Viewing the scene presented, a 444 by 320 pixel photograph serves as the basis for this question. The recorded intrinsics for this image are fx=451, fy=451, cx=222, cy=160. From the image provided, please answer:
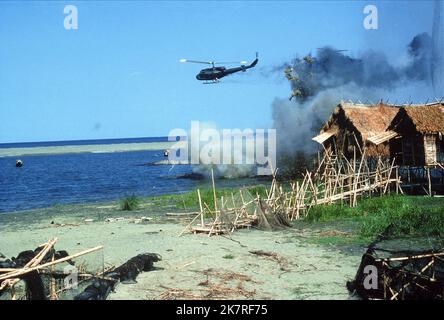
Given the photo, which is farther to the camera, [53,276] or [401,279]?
[53,276]

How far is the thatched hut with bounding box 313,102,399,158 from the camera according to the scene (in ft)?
79.7

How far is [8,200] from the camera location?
3356 centimetres

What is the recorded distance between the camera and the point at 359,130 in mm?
24297

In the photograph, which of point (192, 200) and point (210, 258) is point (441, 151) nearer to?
point (192, 200)

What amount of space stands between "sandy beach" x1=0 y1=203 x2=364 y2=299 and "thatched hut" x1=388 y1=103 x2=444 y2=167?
10338 mm

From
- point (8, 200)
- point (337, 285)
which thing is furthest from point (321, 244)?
point (8, 200)

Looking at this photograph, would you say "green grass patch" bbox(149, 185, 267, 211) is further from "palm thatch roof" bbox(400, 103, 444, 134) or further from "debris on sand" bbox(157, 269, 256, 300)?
"debris on sand" bbox(157, 269, 256, 300)

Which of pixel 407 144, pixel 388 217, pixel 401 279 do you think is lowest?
pixel 388 217

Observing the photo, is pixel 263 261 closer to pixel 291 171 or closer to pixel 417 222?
pixel 417 222

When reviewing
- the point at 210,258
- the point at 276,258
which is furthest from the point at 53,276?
the point at 276,258

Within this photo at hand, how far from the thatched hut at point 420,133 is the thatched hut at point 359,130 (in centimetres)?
74

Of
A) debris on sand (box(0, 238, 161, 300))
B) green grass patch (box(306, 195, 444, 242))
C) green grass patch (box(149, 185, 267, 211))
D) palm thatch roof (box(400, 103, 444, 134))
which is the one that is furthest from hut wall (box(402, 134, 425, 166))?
debris on sand (box(0, 238, 161, 300))

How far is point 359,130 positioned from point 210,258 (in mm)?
15060
